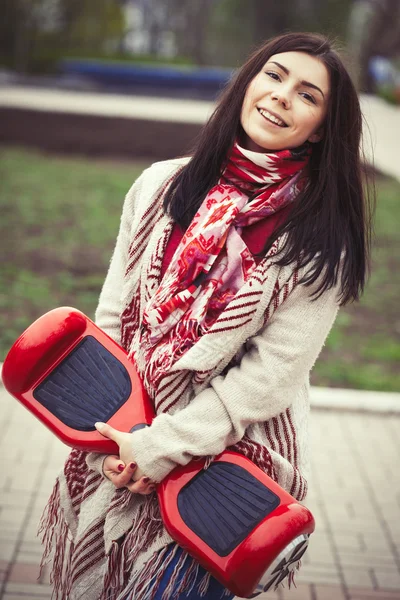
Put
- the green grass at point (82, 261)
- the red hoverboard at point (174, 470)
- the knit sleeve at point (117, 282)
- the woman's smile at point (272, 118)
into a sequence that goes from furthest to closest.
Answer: the green grass at point (82, 261), the knit sleeve at point (117, 282), the woman's smile at point (272, 118), the red hoverboard at point (174, 470)

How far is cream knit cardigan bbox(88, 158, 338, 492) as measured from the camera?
5.81ft

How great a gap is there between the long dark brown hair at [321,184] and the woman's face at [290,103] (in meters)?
0.03

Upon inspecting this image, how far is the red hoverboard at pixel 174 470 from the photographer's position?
1.67 metres

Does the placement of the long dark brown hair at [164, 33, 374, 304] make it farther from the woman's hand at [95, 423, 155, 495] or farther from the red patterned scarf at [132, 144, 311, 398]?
the woman's hand at [95, 423, 155, 495]

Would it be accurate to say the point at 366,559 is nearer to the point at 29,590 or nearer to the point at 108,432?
the point at 29,590

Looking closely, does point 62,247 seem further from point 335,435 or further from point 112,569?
point 112,569

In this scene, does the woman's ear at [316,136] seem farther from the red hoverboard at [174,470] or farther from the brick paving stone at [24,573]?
the brick paving stone at [24,573]

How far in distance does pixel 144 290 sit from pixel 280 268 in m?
0.37

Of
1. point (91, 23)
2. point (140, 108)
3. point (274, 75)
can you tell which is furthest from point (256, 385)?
point (91, 23)

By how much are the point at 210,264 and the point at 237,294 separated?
11 cm

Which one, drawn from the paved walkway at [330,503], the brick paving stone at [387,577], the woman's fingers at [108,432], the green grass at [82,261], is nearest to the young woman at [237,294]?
the woman's fingers at [108,432]

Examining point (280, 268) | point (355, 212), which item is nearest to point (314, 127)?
point (355, 212)

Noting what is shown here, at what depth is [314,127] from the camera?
1911mm

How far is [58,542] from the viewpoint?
213cm
